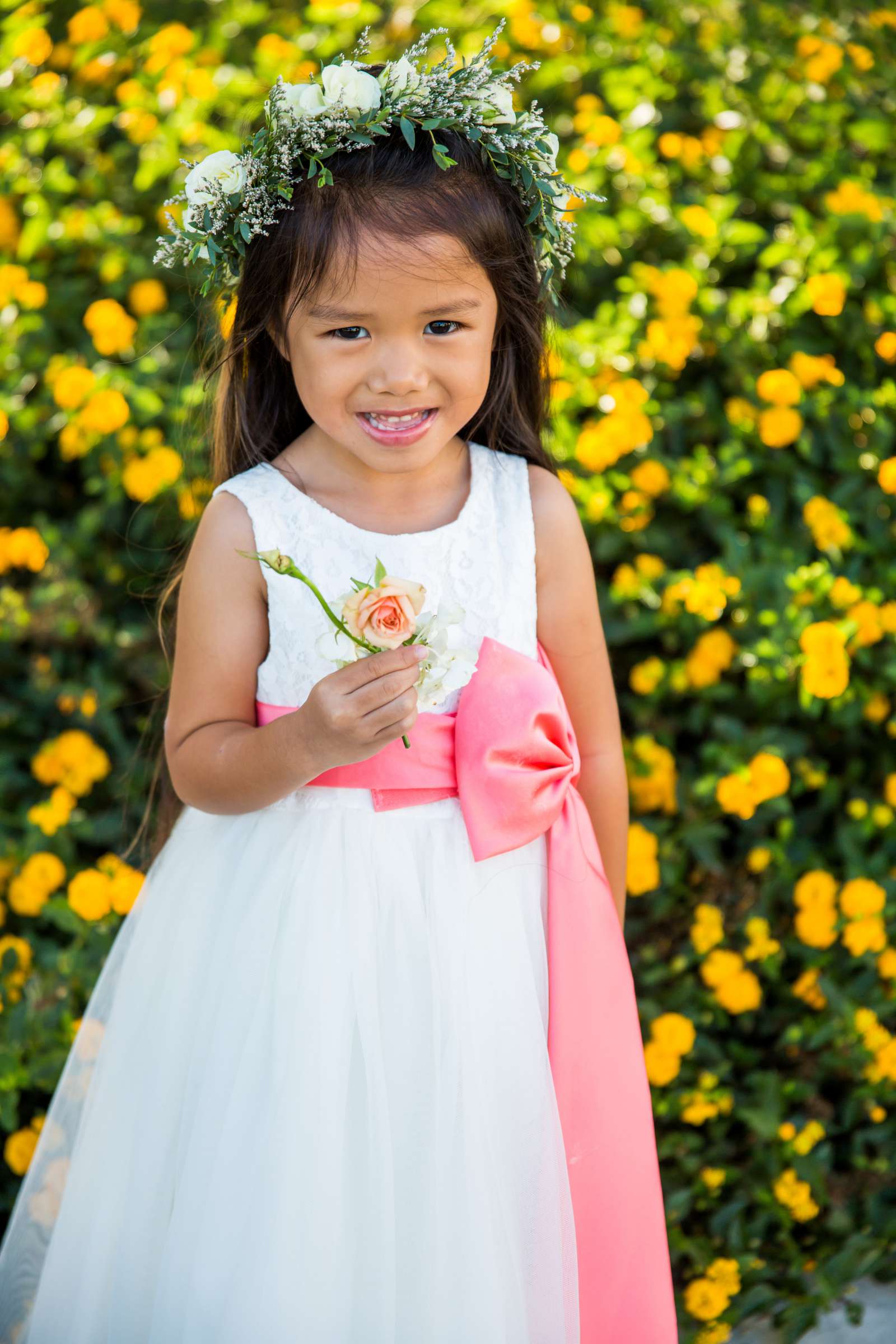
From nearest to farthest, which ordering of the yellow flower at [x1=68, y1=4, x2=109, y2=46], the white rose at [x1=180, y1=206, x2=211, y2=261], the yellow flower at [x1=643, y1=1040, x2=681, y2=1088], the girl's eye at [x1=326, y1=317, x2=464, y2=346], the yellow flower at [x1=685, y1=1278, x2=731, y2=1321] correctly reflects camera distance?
the girl's eye at [x1=326, y1=317, x2=464, y2=346] < the white rose at [x1=180, y1=206, x2=211, y2=261] < the yellow flower at [x1=685, y1=1278, x2=731, y2=1321] < the yellow flower at [x1=643, y1=1040, x2=681, y2=1088] < the yellow flower at [x1=68, y1=4, x2=109, y2=46]

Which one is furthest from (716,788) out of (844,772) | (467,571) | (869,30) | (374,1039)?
(869,30)

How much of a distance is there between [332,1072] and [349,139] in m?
0.99

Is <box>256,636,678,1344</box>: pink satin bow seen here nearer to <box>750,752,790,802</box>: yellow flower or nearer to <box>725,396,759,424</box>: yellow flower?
<box>750,752,790,802</box>: yellow flower

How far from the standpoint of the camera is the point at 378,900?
1354 millimetres

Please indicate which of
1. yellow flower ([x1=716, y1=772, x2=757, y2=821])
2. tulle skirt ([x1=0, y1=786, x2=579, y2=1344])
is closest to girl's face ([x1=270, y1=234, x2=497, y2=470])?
tulle skirt ([x1=0, y1=786, x2=579, y2=1344])

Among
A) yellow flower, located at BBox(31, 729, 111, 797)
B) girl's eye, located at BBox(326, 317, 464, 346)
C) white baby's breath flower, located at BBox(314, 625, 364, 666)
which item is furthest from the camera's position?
yellow flower, located at BBox(31, 729, 111, 797)

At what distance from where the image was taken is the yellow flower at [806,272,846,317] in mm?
2133

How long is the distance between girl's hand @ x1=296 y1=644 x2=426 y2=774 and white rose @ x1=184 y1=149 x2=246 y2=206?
0.59 meters

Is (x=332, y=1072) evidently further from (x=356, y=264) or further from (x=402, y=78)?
(x=402, y=78)

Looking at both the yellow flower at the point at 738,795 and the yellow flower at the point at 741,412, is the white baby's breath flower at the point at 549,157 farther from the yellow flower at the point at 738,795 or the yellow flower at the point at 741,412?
the yellow flower at the point at 738,795

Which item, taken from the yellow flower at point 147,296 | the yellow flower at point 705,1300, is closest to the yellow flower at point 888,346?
the yellow flower at point 147,296

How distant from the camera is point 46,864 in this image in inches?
79.4

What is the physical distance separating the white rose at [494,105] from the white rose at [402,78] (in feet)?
0.25

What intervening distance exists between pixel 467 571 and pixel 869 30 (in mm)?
1931
